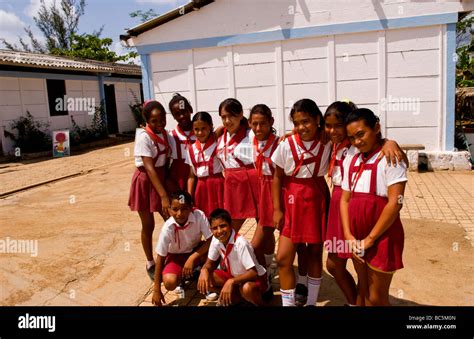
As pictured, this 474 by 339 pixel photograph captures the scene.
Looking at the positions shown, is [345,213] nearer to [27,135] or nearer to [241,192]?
[241,192]

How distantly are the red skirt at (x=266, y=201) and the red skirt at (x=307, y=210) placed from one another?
0.99 feet

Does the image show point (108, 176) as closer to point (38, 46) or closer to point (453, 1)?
point (453, 1)

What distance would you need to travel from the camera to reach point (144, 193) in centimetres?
366

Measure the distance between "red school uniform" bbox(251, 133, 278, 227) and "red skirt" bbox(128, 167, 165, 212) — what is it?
100cm

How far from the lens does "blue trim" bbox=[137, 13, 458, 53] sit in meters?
7.70

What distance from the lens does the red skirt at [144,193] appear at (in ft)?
12.0

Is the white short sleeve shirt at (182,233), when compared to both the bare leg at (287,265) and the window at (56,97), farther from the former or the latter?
the window at (56,97)

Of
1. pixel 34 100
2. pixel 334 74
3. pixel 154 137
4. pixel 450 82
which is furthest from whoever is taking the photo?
pixel 34 100

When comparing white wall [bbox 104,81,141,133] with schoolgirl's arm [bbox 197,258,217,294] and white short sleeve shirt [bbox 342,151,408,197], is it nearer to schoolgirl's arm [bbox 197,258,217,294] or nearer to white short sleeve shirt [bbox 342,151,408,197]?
schoolgirl's arm [bbox 197,258,217,294]

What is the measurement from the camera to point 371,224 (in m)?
2.44

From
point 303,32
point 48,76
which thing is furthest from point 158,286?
point 48,76

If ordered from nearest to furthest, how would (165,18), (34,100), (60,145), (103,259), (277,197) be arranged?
(277,197) → (103,259) → (165,18) → (60,145) → (34,100)

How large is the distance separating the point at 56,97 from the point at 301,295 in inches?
555
